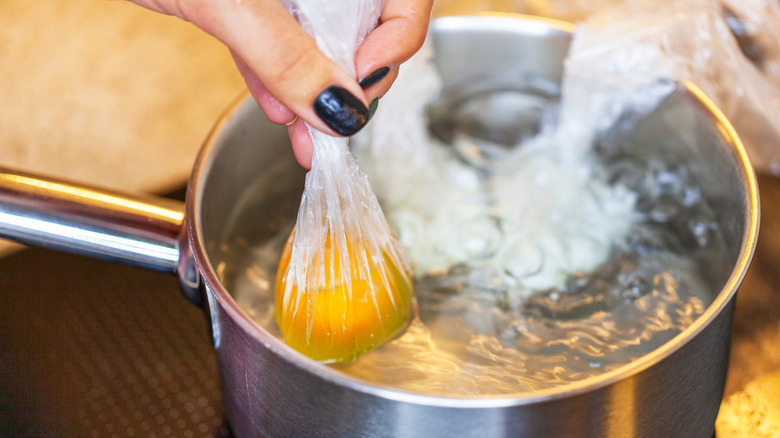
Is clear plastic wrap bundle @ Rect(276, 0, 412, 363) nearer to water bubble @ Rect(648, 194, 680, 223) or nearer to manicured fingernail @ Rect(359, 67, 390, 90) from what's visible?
manicured fingernail @ Rect(359, 67, 390, 90)

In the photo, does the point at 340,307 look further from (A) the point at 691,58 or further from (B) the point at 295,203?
(A) the point at 691,58

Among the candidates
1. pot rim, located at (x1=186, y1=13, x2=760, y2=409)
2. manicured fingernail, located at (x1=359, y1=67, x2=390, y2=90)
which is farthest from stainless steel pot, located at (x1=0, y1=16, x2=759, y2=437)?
manicured fingernail, located at (x1=359, y1=67, x2=390, y2=90)

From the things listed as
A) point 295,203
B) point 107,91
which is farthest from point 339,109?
point 107,91

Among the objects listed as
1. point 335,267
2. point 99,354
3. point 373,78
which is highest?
point 373,78

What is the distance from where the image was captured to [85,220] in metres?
0.41

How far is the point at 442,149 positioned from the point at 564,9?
0.85 ft

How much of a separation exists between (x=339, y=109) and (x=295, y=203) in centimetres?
27

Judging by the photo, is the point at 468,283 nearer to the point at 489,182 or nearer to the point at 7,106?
the point at 489,182

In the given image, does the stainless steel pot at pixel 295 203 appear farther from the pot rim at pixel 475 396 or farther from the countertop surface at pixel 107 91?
the countertop surface at pixel 107 91

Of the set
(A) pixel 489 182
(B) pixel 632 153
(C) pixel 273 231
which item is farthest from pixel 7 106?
(B) pixel 632 153

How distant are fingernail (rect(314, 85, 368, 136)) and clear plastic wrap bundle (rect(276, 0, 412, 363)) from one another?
2.2 inches

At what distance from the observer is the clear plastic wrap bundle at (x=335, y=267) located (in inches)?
16.1

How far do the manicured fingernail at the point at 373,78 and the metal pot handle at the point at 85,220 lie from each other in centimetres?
13

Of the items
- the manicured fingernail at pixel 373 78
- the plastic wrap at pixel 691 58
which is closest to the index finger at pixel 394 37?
the manicured fingernail at pixel 373 78
